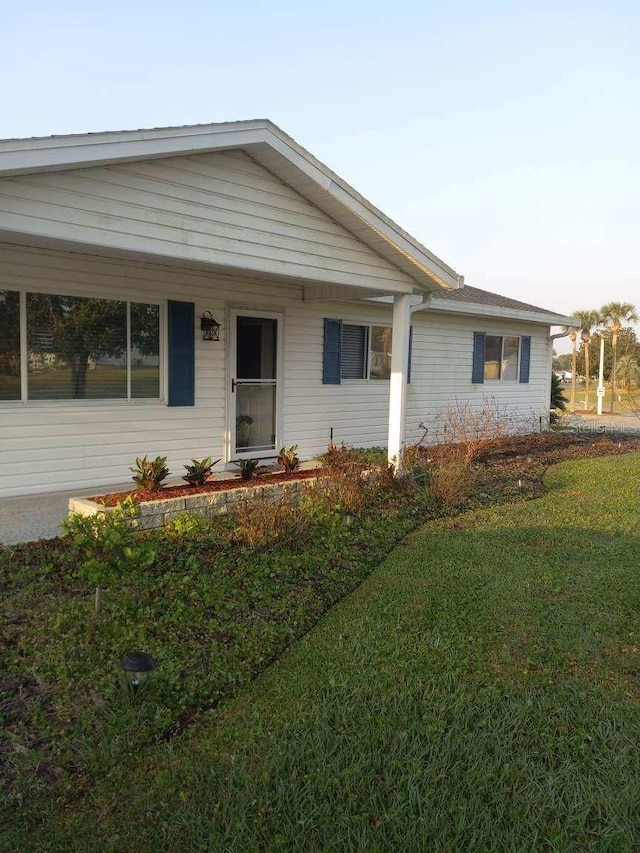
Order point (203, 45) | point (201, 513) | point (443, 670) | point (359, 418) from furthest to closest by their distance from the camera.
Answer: point (359, 418) → point (203, 45) → point (201, 513) → point (443, 670)

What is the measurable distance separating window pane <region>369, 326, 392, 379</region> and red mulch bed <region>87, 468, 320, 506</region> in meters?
3.41

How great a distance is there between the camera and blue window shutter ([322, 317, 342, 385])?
9.46 metres

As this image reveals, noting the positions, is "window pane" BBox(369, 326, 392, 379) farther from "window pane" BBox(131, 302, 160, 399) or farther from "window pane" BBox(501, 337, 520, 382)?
"window pane" BBox(131, 302, 160, 399)

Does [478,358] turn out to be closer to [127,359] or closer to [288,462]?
[288,462]

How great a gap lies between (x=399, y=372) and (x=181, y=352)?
2753 millimetres

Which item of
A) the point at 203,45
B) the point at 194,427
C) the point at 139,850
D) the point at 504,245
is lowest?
the point at 139,850

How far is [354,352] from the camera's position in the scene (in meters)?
10.1

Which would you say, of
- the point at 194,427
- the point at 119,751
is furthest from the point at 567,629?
the point at 194,427

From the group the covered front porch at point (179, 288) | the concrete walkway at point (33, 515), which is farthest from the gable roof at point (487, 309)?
the concrete walkway at point (33, 515)

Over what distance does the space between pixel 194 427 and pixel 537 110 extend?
7927mm

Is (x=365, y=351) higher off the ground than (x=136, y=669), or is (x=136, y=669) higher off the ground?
(x=365, y=351)

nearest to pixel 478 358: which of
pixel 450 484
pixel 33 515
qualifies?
pixel 450 484

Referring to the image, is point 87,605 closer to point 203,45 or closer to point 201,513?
point 201,513

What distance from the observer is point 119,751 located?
2715mm
